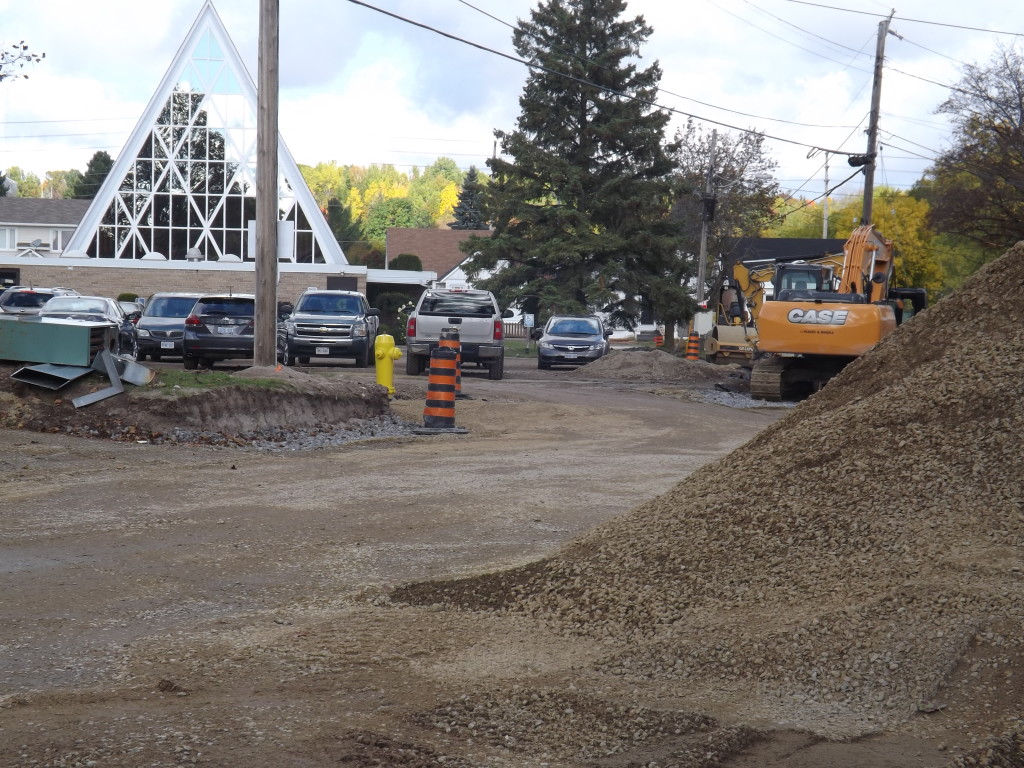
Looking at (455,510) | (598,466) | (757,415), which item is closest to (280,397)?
(598,466)

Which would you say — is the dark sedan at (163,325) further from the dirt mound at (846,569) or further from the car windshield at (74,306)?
the dirt mound at (846,569)

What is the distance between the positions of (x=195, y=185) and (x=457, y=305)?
101ft

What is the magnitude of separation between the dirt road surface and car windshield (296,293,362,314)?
588 inches

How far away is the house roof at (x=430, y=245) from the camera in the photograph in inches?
3071

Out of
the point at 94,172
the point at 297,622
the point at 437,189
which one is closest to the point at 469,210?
the point at 94,172

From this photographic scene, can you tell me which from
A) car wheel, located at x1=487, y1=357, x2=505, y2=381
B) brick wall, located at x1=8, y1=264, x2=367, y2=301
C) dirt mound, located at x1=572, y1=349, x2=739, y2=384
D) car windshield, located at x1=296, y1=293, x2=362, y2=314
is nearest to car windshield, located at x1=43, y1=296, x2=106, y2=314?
car windshield, located at x1=296, y1=293, x2=362, y2=314

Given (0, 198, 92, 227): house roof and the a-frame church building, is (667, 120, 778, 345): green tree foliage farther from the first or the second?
(0, 198, 92, 227): house roof

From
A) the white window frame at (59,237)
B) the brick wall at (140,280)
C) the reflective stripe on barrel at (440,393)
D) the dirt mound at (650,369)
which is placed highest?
the white window frame at (59,237)

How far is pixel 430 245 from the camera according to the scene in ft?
264

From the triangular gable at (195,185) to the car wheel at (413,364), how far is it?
2639 centimetres

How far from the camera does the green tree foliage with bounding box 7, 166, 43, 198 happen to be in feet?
481

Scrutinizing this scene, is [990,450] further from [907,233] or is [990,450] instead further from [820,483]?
[907,233]

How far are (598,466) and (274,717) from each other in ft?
26.3

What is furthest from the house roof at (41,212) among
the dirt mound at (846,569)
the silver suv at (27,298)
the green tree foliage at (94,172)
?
the dirt mound at (846,569)
